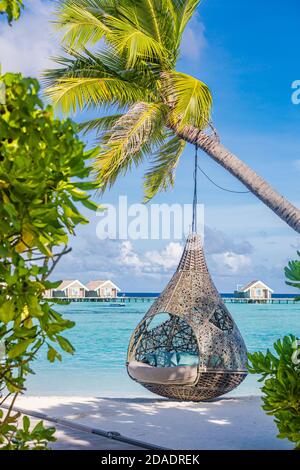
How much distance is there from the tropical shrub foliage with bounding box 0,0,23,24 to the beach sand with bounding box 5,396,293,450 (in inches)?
148

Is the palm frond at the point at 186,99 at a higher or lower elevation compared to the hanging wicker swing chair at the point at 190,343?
higher

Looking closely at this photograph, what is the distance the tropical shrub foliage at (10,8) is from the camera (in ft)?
5.24

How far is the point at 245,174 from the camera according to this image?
23.5 feet

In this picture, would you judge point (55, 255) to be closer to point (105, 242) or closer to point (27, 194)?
point (27, 194)

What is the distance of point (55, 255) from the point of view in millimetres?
1452

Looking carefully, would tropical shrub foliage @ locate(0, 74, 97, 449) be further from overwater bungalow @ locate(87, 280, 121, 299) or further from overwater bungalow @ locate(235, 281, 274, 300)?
overwater bungalow @ locate(87, 280, 121, 299)

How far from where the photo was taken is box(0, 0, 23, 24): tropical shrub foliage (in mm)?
1596

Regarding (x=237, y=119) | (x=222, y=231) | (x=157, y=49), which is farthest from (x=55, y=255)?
(x=222, y=231)

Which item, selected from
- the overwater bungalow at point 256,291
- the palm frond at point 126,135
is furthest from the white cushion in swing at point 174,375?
the overwater bungalow at point 256,291

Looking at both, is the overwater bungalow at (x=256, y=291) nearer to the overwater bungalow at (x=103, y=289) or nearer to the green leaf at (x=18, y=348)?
the overwater bungalow at (x=103, y=289)

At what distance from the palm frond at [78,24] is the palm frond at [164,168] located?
83.2 inches

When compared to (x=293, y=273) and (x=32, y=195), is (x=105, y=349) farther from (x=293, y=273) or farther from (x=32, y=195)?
(x=32, y=195)

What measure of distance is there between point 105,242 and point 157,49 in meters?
19.7

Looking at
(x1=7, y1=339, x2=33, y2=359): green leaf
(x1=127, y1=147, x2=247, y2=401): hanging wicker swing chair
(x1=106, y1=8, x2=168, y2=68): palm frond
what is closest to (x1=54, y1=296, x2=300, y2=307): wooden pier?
(x1=127, y1=147, x2=247, y2=401): hanging wicker swing chair
